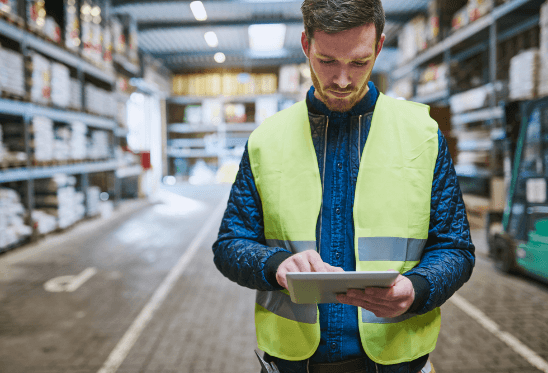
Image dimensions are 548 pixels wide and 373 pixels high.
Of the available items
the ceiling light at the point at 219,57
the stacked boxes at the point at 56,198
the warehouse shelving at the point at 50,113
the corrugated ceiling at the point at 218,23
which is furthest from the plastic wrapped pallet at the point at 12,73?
the ceiling light at the point at 219,57

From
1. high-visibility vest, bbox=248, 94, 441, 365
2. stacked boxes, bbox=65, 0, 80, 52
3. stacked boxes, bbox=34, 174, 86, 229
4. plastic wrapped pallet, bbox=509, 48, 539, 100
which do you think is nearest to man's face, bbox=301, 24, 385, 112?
high-visibility vest, bbox=248, 94, 441, 365

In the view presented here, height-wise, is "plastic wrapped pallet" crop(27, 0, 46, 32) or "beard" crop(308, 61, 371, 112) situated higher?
"plastic wrapped pallet" crop(27, 0, 46, 32)

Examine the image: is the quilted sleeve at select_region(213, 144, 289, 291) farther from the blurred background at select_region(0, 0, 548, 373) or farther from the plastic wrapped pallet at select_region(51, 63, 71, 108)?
the plastic wrapped pallet at select_region(51, 63, 71, 108)

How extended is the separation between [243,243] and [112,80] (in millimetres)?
9235

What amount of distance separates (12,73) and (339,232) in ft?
18.6

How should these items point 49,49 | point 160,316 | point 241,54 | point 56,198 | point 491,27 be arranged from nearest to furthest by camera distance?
1. point 160,316
2. point 491,27
3. point 49,49
4. point 56,198
5. point 241,54

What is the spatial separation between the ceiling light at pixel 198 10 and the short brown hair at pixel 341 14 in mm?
9184

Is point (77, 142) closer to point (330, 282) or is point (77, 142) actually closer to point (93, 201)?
point (93, 201)

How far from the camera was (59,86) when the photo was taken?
653 cm

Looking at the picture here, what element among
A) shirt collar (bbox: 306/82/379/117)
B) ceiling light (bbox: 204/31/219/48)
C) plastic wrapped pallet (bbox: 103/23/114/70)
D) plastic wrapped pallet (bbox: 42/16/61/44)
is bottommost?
shirt collar (bbox: 306/82/379/117)

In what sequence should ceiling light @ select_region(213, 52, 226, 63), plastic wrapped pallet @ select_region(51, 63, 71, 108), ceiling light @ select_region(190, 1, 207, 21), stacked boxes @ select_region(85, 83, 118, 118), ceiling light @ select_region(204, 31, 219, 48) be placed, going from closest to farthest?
plastic wrapped pallet @ select_region(51, 63, 71, 108) → stacked boxes @ select_region(85, 83, 118, 118) → ceiling light @ select_region(190, 1, 207, 21) → ceiling light @ select_region(204, 31, 219, 48) → ceiling light @ select_region(213, 52, 226, 63)

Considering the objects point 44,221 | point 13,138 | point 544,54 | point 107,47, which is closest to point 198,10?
point 107,47

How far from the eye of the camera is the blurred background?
299cm

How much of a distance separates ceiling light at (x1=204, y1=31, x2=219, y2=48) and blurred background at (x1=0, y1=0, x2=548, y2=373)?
7cm
